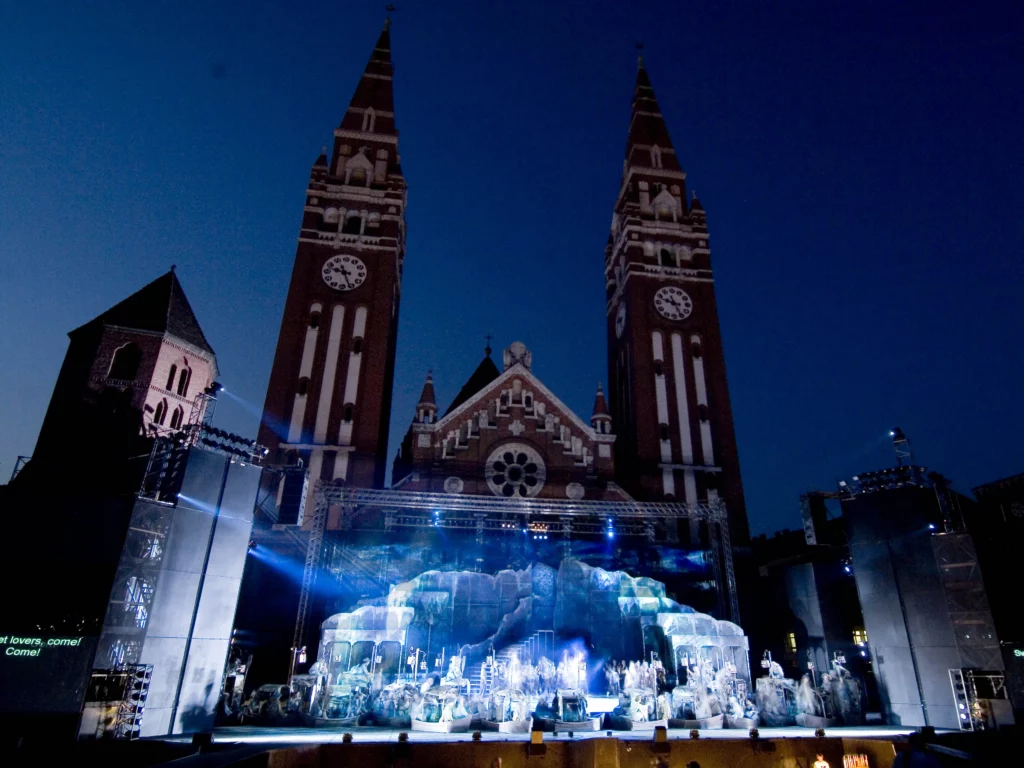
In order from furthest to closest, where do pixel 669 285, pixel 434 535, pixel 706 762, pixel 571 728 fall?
pixel 669 285, pixel 434 535, pixel 571 728, pixel 706 762

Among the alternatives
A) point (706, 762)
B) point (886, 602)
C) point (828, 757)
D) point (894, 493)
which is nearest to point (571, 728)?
point (706, 762)

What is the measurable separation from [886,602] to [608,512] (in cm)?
1201

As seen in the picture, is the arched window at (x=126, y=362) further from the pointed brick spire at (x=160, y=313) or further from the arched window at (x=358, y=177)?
the arched window at (x=358, y=177)

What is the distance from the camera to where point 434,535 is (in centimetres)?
2825

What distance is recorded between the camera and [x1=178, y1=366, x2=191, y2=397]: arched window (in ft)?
105

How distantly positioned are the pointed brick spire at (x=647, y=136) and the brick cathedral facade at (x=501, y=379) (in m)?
1.31

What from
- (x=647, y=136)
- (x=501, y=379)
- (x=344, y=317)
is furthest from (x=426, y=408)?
(x=647, y=136)

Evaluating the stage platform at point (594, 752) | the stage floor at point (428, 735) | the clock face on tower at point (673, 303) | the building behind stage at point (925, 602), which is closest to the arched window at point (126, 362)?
the stage floor at point (428, 735)

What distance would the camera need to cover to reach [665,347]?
39531mm

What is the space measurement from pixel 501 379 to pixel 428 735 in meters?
21.8

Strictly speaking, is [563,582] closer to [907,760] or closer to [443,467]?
[443,467]

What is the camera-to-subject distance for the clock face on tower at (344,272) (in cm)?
3769

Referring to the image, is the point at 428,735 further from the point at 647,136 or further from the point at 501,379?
the point at 647,136

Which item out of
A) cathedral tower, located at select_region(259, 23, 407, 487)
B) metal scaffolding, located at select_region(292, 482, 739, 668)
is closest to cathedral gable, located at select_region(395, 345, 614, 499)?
metal scaffolding, located at select_region(292, 482, 739, 668)
